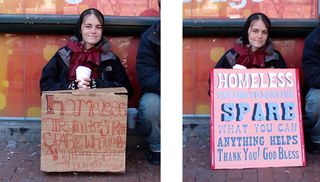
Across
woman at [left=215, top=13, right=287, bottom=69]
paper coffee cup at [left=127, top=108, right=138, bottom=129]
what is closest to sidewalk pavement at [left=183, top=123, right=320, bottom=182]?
paper coffee cup at [left=127, top=108, right=138, bottom=129]

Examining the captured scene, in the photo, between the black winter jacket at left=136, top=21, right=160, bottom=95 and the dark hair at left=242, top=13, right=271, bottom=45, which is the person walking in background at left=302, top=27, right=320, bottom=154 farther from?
the black winter jacket at left=136, top=21, right=160, bottom=95

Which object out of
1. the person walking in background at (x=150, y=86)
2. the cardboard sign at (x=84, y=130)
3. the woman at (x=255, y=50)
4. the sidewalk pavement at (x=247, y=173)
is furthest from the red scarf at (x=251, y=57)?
the cardboard sign at (x=84, y=130)

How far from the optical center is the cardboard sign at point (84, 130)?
4.52 meters

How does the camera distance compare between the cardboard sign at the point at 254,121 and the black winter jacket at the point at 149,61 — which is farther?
the black winter jacket at the point at 149,61

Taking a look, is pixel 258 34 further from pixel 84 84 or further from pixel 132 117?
pixel 84 84

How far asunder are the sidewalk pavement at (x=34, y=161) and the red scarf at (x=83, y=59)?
0.73m

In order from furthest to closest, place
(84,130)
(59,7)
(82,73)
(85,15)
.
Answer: (59,7)
(85,15)
(82,73)
(84,130)

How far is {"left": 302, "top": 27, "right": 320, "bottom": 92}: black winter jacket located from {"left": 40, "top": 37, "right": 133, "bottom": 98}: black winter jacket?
1424 mm

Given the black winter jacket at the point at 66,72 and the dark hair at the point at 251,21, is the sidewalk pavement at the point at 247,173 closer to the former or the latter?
the black winter jacket at the point at 66,72

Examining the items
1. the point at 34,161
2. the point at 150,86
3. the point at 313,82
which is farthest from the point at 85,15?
the point at 313,82

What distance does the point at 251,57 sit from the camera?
5.01 metres

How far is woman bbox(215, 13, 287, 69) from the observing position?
4.99m

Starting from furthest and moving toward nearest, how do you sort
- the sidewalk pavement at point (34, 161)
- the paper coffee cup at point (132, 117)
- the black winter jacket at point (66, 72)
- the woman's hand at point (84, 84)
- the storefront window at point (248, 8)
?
the storefront window at point (248, 8) < the paper coffee cup at point (132, 117) < the black winter jacket at point (66, 72) < the woman's hand at point (84, 84) < the sidewalk pavement at point (34, 161)

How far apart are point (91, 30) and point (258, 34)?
1.32 metres
